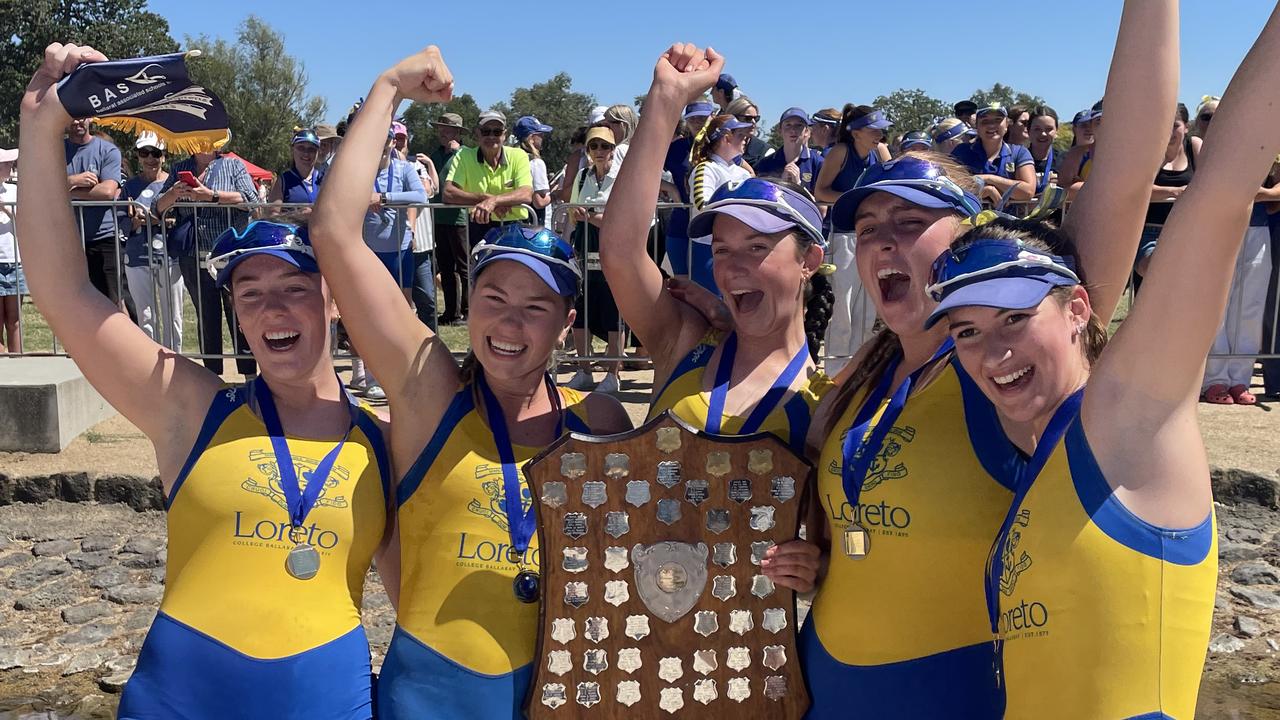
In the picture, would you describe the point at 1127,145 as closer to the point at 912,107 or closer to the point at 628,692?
the point at 628,692

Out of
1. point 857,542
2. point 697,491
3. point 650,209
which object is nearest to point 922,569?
point 857,542

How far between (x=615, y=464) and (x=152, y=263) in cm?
736

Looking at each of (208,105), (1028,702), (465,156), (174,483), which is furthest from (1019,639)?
(465,156)

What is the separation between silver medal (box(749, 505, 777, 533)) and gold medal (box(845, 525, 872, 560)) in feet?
0.68

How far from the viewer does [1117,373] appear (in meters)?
2.01

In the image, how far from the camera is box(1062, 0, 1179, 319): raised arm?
2383 mm

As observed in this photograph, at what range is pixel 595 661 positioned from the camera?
8.36ft

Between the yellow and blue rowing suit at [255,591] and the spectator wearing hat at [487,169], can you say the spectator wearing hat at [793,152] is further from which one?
the yellow and blue rowing suit at [255,591]

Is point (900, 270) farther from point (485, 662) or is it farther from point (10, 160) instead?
point (10, 160)

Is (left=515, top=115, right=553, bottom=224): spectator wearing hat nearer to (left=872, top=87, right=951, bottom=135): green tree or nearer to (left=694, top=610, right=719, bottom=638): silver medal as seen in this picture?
(left=694, top=610, right=719, bottom=638): silver medal

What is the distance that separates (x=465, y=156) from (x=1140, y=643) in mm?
8494

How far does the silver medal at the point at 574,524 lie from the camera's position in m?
2.56

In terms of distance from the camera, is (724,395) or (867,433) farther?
(724,395)

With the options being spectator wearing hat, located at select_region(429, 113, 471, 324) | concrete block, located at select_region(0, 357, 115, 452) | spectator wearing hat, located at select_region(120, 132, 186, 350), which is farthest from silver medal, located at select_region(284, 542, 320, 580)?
spectator wearing hat, located at select_region(429, 113, 471, 324)
